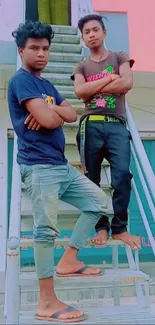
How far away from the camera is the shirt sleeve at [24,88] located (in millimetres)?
2205

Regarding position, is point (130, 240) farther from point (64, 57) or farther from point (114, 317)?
point (64, 57)

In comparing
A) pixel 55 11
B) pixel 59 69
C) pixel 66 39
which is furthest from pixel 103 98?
pixel 55 11

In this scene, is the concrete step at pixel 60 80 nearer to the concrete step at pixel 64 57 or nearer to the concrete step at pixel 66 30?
the concrete step at pixel 64 57

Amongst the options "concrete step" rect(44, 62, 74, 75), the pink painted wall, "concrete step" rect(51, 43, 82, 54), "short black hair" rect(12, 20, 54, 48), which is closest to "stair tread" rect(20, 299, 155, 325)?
"short black hair" rect(12, 20, 54, 48)

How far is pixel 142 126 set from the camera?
5355 mm

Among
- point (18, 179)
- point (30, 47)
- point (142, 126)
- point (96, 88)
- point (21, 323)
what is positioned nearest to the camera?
point (21, 323)

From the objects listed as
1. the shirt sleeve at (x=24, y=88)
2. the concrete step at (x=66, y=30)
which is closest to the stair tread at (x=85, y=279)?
the shirt sleeve at (x=24, y=88)

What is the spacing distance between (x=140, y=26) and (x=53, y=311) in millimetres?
3799

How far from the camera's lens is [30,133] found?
2283 mm

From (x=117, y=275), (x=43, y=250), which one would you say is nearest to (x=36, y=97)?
(x=43, y=250)

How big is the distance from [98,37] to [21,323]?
1.80 meters

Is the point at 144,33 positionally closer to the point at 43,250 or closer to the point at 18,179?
the point at 18,179

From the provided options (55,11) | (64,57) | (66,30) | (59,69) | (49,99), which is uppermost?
(55,11)

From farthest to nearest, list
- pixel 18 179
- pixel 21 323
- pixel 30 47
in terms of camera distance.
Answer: pixel 18 179 → pixel 30 47 → pixel 21 323
